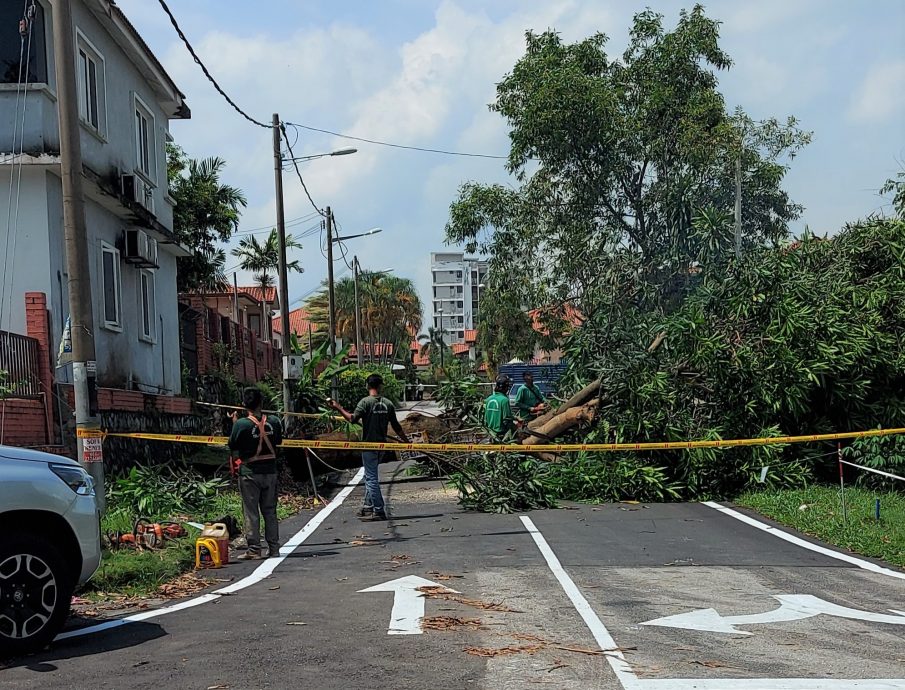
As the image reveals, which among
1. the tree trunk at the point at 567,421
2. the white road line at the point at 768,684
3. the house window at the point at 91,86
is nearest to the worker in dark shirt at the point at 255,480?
the white road line at the point at 768,684

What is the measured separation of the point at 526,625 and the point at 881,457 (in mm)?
9765

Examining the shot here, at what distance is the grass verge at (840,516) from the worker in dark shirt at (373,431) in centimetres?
511

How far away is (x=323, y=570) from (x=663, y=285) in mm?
17496

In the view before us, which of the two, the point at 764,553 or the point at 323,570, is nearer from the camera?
the point at 323,570

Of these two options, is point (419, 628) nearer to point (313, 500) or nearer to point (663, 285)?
point (313, 500)

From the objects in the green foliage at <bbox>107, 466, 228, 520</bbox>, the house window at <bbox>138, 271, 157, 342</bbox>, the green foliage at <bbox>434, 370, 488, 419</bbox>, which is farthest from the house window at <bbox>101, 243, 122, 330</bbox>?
the green foliage at <bbox>434, 370, 488, 419</bbox>

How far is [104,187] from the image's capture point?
1744 centimetres

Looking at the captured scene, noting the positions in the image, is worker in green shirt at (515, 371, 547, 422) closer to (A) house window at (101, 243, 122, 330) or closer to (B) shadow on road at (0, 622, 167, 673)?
(A) house window at (101, 243, 122, 330)

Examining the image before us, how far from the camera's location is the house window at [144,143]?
20.8 metres

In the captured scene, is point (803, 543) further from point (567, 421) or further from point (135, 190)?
point (135, 190)

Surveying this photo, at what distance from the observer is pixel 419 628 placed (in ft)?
22.6

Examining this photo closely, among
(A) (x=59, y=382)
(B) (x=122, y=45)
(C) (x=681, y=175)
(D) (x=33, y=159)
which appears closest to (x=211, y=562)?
(A) (x=59, y=382)

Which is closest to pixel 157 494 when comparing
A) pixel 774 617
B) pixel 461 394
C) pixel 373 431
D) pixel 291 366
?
pixel 373 431

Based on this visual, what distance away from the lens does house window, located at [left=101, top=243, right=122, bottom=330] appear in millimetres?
18406
